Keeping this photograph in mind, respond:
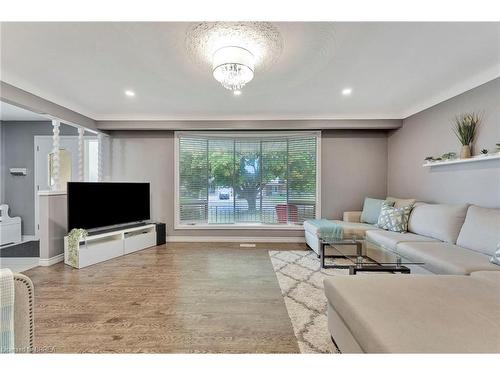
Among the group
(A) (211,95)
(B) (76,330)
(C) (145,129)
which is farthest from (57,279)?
(A) (211,95)

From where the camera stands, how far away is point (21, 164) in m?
4.80

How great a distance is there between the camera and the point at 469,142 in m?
2.86

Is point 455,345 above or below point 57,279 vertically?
above

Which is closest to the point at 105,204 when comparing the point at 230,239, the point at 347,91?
the point at 230,239

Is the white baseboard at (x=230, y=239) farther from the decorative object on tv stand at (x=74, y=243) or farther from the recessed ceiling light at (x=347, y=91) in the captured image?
the recessed ceiling light at (x=347, y=91)

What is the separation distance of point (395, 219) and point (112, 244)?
14.3 ft

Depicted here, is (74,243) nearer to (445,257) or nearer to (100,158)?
(100,158)

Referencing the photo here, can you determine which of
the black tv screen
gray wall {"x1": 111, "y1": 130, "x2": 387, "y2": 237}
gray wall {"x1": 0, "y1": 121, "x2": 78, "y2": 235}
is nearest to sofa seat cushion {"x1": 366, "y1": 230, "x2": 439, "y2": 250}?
gray wall {"x1": 111, "y1": 130, "x2": 387, "y2": 237}

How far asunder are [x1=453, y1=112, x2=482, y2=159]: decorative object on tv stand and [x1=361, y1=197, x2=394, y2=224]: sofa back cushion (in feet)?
4.10

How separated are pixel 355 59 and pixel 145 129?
3.80 metres

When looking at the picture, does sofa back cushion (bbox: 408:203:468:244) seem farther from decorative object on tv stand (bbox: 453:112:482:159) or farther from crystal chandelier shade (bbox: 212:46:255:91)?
crystal chandelier shade (bbox: 212:46:255:91)

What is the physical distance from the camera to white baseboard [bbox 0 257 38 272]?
3.20 metres

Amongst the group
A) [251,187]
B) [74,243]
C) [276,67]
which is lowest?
[74,243]
